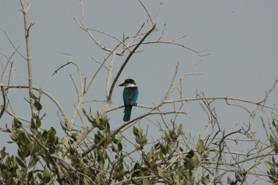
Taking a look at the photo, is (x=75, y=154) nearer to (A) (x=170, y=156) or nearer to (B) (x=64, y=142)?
(B) (x=64, y=142)

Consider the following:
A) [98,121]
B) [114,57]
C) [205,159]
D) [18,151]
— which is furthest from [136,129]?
[114,57]

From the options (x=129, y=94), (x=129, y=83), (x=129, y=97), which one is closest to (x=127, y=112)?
(x=129, y=97)

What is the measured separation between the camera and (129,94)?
9.13 meters

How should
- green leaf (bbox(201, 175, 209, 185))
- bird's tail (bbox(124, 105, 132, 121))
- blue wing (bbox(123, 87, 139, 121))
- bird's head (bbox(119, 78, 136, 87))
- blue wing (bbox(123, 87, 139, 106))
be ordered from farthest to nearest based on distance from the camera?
bird's head (bbox(119, 78, 136, 87)), blue wing (bbox(123, 87, 139, 106)), blue wing (bbox(123, 87, 139, 121)), bird's tail (bbox(124, 105, 132, 121)), green leaf (bbox(201, 175, 209, 185))

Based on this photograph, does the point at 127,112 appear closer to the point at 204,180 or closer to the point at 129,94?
the point at 129,94

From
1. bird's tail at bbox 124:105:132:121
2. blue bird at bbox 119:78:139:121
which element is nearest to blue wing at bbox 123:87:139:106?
blue bird at bbox 119:78:139:121

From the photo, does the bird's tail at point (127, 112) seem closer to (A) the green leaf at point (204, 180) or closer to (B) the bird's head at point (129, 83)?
(B) the bird's head at point (129, 83)

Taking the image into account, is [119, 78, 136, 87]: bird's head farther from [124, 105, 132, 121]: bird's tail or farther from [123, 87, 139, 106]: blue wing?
[124, 105, 132, 121]: bird's tail

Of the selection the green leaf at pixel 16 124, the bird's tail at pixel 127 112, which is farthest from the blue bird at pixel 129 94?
the green leaf at pixel 16 124

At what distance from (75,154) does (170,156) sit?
67 cm

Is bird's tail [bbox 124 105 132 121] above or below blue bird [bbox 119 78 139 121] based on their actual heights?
below

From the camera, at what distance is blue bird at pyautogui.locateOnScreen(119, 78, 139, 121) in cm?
827

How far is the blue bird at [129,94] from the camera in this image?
325 inches

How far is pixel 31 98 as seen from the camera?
14.4ft
